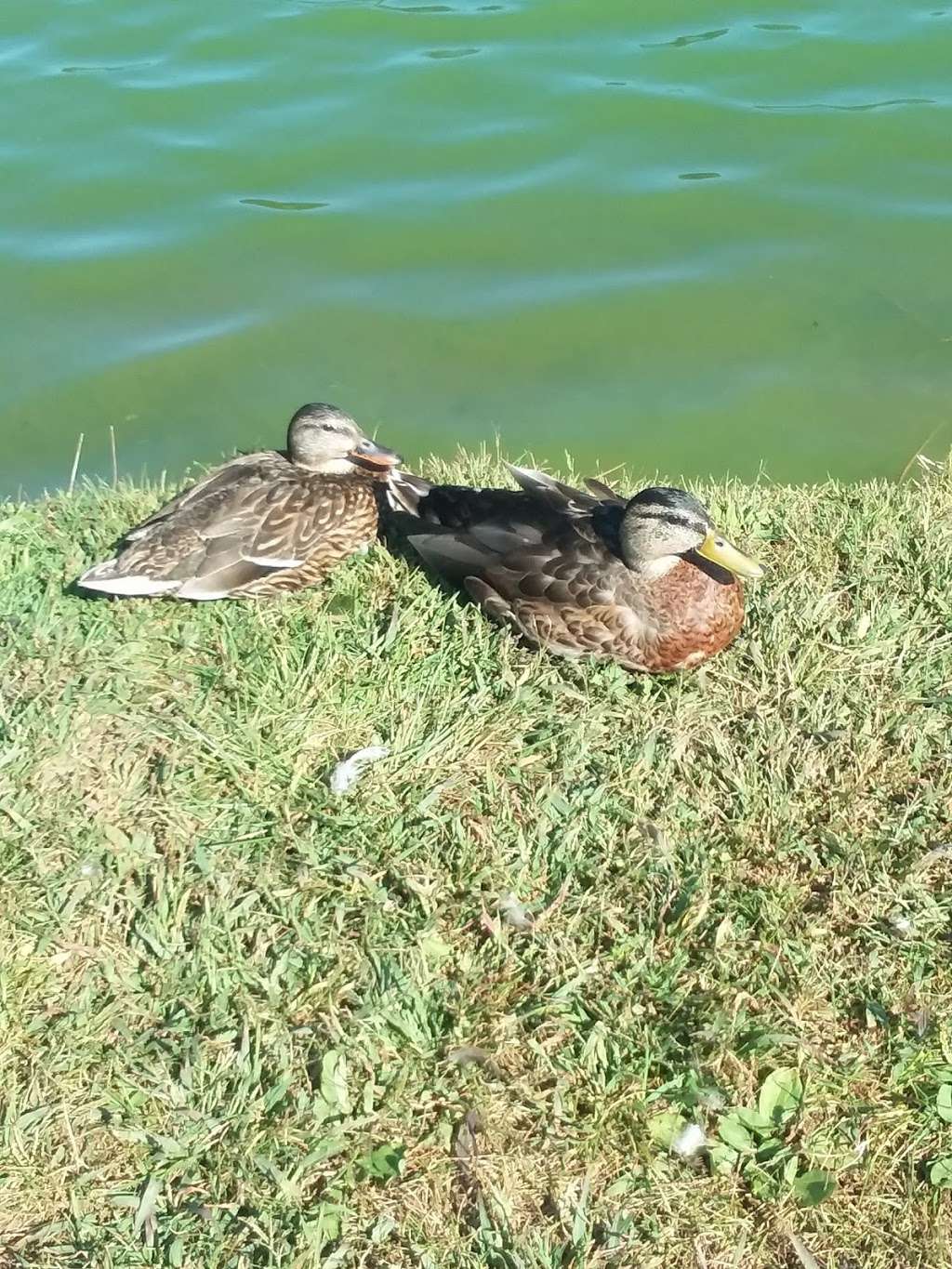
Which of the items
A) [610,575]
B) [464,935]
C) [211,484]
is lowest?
[464,935]

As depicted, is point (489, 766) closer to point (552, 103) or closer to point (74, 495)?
point (74, 495)

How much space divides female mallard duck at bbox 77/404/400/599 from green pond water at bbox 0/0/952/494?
1299mm

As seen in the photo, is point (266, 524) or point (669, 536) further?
point (266, 524)

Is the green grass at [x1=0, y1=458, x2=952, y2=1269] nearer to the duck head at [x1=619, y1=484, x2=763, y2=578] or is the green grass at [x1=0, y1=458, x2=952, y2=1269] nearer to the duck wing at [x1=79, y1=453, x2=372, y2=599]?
the duck wing at [x1=79, y1=453, x2=372, y2=599]

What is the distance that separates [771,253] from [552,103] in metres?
2.29

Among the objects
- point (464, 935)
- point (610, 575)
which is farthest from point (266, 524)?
point (464, 935)

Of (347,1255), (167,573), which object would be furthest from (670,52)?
(347,1255)

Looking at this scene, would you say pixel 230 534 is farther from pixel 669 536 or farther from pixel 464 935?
pixel 464 935

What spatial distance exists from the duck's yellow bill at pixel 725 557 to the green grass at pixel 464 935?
0.82 feet

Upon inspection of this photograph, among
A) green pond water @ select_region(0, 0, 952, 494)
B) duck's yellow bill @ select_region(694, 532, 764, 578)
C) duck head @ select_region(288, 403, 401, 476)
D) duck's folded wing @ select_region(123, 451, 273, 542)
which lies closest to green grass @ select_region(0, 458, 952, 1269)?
duck's yellow bill @ select_region(694, 532, 764, 578)

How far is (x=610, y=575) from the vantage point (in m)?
4.11

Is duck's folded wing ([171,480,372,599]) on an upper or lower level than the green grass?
upper

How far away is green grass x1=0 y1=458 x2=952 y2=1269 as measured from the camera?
9.23 ft

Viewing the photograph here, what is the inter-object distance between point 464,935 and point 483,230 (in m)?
5.27
